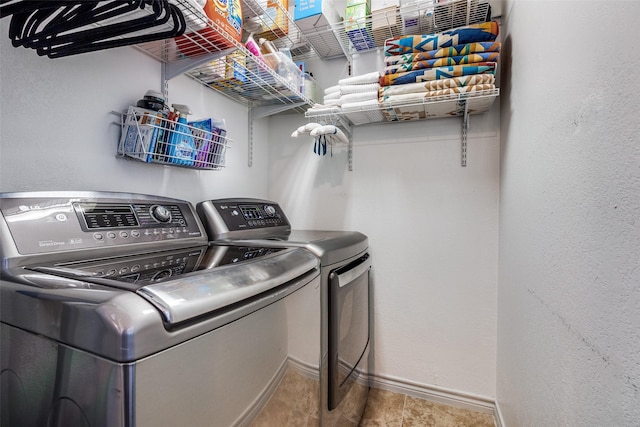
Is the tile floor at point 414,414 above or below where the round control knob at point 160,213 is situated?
below

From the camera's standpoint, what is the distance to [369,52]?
175cm

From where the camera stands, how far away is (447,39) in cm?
139

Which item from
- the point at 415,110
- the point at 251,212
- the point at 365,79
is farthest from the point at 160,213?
the point at 415,110

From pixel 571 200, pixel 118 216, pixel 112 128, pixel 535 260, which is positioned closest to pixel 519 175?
pixel 535 260

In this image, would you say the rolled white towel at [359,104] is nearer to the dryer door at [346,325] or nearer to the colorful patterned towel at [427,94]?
the colorful patterned towel at [427,94]

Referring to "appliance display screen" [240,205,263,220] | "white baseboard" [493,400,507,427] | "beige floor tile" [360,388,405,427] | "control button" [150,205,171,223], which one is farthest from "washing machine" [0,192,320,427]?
"white baseboard" [493,400,507,427]

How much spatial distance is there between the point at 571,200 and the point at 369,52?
4.63 feet

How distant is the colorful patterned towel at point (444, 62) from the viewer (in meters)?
1.32

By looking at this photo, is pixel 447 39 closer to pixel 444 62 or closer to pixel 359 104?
pixel 444 62

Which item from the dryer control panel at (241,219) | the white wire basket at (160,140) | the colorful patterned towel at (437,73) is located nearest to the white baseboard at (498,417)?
the dryer control panel at (241,219)

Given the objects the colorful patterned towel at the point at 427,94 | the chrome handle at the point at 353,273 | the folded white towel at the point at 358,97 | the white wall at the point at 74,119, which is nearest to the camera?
the white wall at the point at 74,119

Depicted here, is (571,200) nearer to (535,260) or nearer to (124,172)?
(535,260)

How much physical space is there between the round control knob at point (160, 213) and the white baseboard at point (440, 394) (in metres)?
1.51

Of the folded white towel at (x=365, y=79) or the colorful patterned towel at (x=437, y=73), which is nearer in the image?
the colorful patterned towel at (x=437, y=73)
